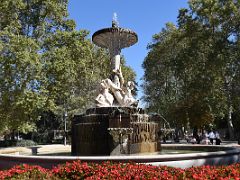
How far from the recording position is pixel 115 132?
1277cm

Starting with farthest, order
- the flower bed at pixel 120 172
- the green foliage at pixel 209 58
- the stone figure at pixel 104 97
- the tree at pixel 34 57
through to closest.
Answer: the green foliage at pixel 209 58, the tree at pixel 34 57, the stone figure at pixel 104 97, the flower bed at pixel 120 172

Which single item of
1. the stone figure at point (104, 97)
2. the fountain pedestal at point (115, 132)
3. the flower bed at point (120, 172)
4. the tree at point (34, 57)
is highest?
the tree at point (34, 57)

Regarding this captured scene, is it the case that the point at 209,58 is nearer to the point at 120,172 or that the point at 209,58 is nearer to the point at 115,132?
the point at 115,132

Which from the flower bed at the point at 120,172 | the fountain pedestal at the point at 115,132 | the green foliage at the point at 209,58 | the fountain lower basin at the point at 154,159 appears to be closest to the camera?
the flower bed at the point at 120,172

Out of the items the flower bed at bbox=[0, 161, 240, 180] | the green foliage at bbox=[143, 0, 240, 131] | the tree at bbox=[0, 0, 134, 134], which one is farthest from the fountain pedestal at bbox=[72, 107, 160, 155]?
the green foliage at bbox=[143, 0, 240, 131]

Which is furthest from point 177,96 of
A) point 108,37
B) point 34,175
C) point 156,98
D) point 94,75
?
point 34,175

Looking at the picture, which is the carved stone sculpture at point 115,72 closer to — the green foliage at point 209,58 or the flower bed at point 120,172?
the flower bed at point 120,172

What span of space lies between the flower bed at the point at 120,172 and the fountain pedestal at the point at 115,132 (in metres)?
4.46

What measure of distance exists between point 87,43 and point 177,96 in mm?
20692

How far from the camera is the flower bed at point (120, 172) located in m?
7.02

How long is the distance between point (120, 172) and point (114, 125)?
17.8 ft

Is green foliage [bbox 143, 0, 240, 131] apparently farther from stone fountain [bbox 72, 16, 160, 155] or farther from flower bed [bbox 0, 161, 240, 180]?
flower bed [bbox 0, 161, 240, 180]

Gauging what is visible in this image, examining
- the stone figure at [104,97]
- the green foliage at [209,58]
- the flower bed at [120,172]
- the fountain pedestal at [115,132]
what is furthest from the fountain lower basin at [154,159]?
the green foliage at [209,58]

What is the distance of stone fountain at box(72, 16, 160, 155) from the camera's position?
13.0 meters
